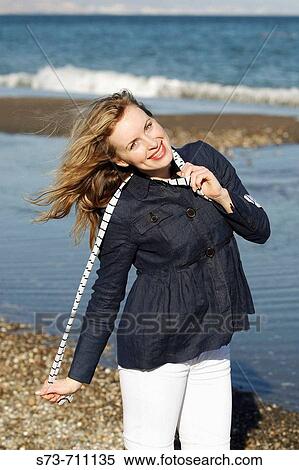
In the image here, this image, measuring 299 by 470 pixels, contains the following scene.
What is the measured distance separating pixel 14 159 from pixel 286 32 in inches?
1052

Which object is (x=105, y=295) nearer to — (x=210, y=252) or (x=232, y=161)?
(x=210, y=252)

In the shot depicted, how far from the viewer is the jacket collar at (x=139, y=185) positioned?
357 cm

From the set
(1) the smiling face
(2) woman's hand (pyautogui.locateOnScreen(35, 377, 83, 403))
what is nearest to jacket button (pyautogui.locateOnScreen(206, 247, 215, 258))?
(1) the smiling face

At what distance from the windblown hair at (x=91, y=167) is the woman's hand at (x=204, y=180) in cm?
Answer: 33

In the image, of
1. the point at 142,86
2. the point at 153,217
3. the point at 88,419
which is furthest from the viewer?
the point at 142,86

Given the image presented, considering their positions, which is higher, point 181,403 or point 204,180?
point 204,180

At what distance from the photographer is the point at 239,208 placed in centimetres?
348

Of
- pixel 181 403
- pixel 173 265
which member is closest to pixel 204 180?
pixel 173 265

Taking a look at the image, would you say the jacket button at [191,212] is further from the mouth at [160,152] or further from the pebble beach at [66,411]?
the pebble beach at [66,411]

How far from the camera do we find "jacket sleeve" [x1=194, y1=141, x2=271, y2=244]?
3.50 meters

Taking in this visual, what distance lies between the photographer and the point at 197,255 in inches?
141

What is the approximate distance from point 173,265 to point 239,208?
344 millimetres

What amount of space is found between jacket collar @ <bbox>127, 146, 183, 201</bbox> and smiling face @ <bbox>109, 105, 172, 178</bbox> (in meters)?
0.03

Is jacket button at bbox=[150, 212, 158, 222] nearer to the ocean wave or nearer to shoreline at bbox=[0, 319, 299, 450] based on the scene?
shoreline at bbox=[0, 319, 299, 450]
